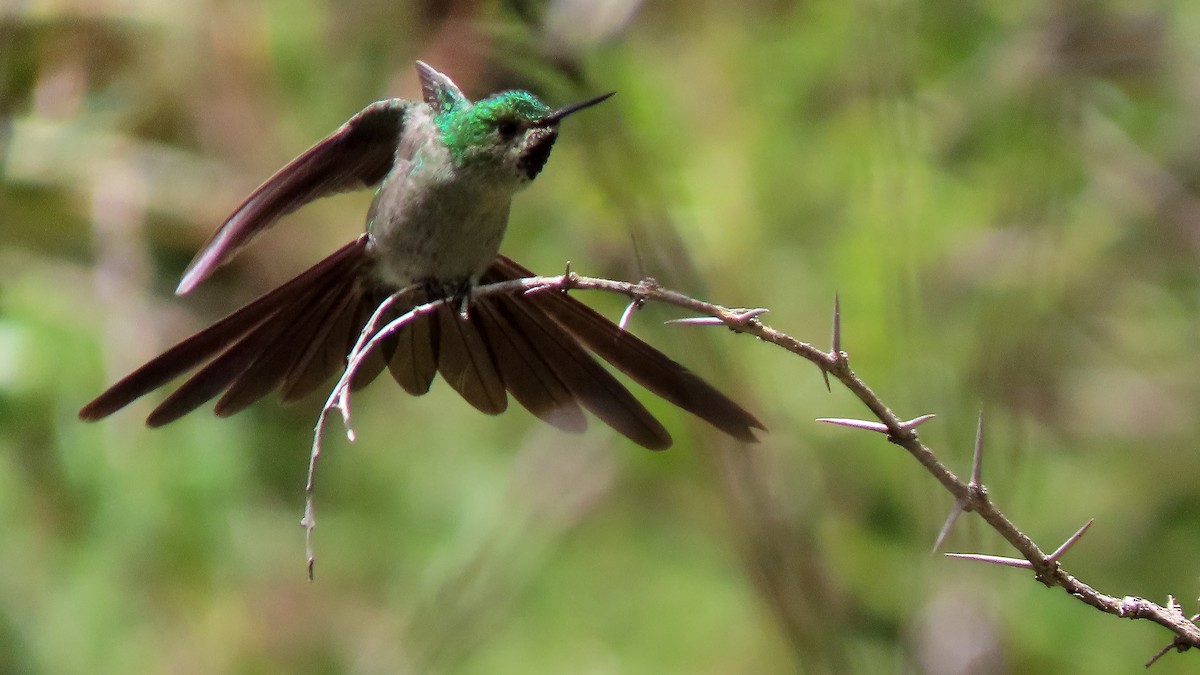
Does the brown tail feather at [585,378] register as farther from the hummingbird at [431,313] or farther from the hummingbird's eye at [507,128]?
the hummingbird's eye at [507,128]

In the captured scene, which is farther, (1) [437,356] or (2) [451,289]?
(2) [451,289]

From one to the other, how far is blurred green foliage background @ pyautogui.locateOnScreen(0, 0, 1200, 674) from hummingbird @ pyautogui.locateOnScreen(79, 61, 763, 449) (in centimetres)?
59

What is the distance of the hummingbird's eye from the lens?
9.12 ft

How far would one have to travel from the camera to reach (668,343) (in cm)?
386

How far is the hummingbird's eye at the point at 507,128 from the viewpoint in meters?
2.78

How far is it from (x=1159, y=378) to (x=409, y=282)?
387 cm

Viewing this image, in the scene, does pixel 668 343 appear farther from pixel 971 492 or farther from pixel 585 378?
pixel 971 492

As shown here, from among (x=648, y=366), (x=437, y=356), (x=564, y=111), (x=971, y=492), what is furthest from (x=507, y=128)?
(x=971, y=492)

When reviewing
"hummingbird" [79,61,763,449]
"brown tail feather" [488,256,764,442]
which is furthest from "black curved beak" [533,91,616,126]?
"brown tail feather" [488,256,764,442]

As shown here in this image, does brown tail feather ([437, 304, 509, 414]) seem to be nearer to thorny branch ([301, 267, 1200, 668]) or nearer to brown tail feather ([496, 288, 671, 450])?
brown tail feather ([496, 288, 671, 450])

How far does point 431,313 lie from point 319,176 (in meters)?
0.37

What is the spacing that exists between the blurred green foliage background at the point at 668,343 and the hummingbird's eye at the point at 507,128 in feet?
1.91

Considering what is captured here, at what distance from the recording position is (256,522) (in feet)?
17.8

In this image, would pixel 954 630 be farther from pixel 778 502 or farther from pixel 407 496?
pixel 407 496
